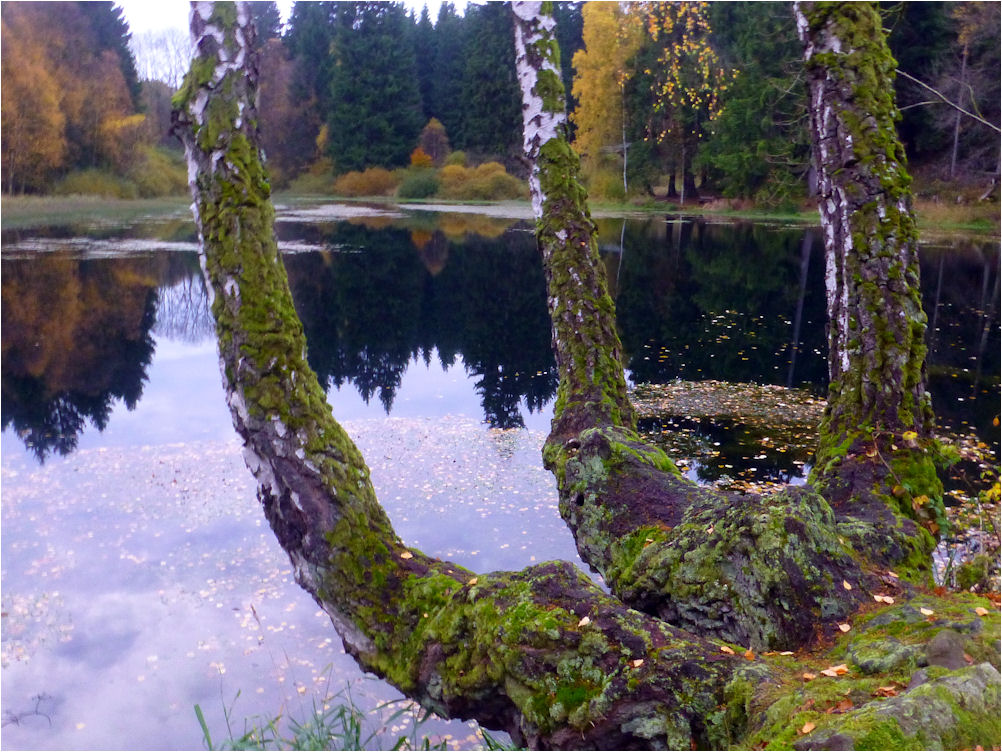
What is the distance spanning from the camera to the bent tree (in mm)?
3119

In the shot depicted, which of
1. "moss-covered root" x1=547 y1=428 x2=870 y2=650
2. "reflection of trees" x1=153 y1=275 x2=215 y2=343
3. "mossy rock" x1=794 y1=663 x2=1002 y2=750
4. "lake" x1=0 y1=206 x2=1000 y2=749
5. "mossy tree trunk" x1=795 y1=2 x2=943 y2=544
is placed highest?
"mossy tree trunk" x1=795 y1=2 x2=943 y2=544

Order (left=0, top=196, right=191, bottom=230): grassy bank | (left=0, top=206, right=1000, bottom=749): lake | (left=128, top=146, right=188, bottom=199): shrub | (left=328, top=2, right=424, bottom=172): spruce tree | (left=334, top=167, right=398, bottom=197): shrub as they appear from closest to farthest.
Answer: (left=0, top=206, right=1000, bottom=749): lake < (left=0, top=196, right=191, bottom=230): grassy bank < (left=128, top=146, right=188, bottom=199): shrub < (left=328, top=2, right=424, bottom=172): spruce tree < (left=334, top=167, right=398, bottom=197): shrub

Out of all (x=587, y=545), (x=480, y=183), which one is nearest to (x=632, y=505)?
(x=587, y=545)

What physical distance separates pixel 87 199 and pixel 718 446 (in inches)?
1702

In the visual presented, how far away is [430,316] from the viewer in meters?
19.2

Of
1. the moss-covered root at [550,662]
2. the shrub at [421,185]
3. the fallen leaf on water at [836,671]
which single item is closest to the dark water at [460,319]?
the moss-covered root at [550,662]

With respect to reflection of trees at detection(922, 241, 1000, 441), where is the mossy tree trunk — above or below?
above

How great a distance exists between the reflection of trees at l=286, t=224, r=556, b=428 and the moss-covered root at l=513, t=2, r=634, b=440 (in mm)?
4487

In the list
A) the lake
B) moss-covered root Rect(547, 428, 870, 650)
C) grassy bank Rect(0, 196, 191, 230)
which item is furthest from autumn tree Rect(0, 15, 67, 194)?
moss-covered root Rect(547, 428, 870, 650)

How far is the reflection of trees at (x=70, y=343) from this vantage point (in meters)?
11.2

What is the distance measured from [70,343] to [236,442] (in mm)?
7379

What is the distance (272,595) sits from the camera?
6.39 meters

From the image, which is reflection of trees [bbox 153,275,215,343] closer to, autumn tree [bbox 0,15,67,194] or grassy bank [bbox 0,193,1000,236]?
autumn tree [bbox 0,15,67,194]

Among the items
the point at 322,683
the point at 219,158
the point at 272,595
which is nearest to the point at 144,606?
the point at 272,595
